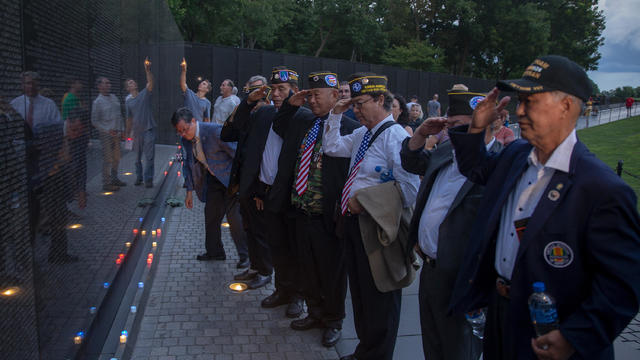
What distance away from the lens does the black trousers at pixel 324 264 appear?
4625 mm

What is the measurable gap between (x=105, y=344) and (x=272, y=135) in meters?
2.59

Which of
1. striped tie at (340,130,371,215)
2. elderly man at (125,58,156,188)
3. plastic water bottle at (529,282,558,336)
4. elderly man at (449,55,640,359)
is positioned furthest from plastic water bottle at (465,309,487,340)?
elderly man at (125,58,156,188)

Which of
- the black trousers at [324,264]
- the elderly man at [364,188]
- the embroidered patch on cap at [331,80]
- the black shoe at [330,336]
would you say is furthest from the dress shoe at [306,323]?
the embroidered patch on cap at [331,80]

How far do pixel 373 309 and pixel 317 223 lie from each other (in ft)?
3.52

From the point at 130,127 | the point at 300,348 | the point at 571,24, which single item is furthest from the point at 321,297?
the point at 571,24

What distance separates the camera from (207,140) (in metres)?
6.80

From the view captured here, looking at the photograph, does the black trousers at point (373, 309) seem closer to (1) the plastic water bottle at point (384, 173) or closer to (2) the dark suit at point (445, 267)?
(1) the plastic water bottle at point (384, 173)

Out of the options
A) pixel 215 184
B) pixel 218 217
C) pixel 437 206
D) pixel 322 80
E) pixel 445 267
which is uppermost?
pixel 322 80

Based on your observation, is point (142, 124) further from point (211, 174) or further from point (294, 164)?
point (294, 164)

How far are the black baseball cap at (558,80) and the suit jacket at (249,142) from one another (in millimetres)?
3499

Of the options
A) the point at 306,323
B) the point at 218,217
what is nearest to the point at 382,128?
the point at 306,323

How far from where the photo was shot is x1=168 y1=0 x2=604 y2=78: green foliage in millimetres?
43312

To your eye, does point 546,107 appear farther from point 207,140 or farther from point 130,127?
point 130,127

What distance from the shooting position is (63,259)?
11.2ft
